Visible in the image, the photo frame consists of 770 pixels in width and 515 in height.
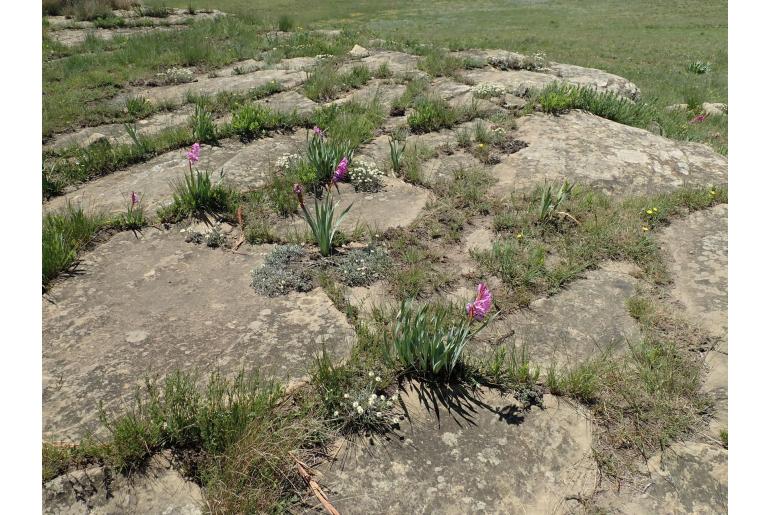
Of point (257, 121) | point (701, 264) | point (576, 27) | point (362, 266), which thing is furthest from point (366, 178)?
point (576, 27)

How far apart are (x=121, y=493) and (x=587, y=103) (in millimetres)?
6977

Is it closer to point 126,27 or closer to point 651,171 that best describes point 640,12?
point 126,27

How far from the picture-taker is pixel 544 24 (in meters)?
26.5

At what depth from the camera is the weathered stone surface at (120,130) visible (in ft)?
20.6

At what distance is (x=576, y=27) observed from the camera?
25625 millimetres

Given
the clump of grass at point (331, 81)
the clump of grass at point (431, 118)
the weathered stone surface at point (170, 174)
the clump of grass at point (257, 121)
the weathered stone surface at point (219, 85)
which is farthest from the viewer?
the weathered stone surface at point (219, 85)

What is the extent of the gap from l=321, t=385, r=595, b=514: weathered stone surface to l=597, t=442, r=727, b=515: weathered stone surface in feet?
0.63

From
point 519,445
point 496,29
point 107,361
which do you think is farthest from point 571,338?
point 496,29

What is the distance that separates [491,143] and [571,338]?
3.31 metres

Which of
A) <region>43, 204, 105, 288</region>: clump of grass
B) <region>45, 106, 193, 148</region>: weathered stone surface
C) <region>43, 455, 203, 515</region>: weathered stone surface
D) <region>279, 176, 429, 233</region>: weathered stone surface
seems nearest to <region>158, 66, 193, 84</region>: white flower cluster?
<region>45, 106, 193, 148</region>: weathered stone surface

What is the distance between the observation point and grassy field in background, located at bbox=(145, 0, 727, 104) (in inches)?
619

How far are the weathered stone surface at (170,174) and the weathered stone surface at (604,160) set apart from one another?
2558 millimetres

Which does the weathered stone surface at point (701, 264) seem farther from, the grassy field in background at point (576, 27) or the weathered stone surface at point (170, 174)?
the grassy field in background at point (576, 27)

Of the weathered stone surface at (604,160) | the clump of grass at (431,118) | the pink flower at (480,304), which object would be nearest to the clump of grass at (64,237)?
the pink flower at (480,304)
